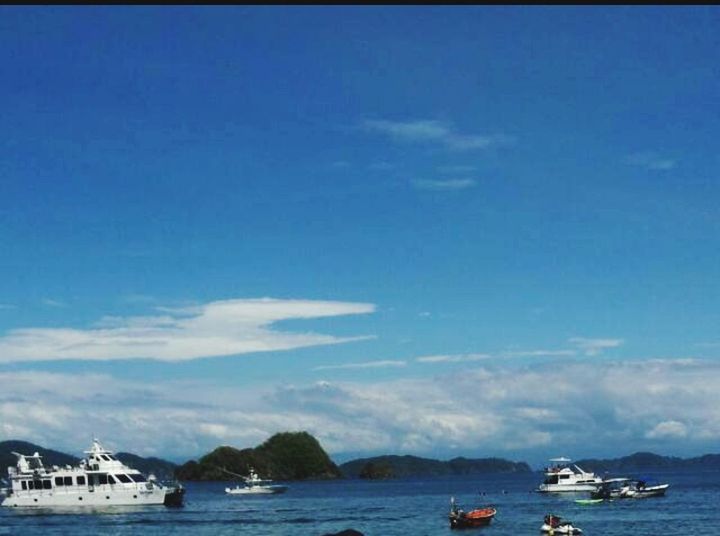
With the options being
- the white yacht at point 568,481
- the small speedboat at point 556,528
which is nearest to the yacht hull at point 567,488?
the white yacht at point 568,481

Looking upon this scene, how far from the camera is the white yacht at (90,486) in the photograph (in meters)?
126

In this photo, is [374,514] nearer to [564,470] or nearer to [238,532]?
[238,532]

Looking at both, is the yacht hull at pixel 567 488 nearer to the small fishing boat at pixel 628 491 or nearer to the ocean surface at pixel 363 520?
the small fishing boat at pixel 628 491

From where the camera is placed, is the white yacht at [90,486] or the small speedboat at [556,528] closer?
the small speedboat at [556,528]

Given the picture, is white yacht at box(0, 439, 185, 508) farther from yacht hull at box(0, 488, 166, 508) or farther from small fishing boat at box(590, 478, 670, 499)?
small fishing boat at box(590, 478, 670, 499)

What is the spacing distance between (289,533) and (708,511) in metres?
55.9

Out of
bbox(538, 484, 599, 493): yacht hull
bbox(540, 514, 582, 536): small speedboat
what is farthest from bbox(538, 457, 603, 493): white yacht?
→ bbox(540, 514, 582, 536): small speedboat

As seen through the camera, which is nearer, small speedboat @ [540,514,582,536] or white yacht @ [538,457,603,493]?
small speedboat @ [540,514,582,536]

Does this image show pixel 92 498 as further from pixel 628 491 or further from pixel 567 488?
pixel 567 488

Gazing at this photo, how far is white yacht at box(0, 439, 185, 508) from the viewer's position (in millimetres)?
126188

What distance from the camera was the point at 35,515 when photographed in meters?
125

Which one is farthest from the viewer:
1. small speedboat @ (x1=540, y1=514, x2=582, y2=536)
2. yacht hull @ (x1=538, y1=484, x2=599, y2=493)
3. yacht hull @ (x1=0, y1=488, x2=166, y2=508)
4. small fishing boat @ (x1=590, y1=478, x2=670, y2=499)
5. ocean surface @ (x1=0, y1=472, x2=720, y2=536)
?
yacht hull @ (x1=538, y1=484, x2=599, y2=493)

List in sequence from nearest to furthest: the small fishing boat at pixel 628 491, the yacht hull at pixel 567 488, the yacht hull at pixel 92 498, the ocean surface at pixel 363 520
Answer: the ocean surface at pixel 363 520 < the yacht hull at pixel 92 498 < the small fishing boat at pixel 628 491 < the yacht hull at pixel 567 488

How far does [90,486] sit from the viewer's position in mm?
127625
